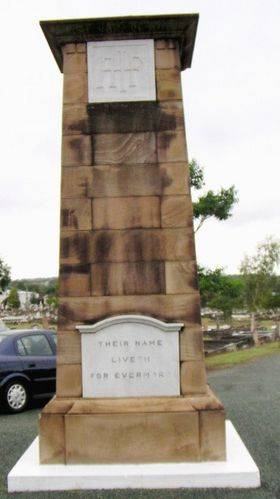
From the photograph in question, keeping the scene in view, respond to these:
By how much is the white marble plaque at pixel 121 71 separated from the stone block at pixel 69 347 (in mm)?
2449

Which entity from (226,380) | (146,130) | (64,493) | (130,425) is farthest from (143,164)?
(226,380)

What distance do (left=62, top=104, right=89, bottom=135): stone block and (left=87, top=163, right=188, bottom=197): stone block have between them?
0.45 m

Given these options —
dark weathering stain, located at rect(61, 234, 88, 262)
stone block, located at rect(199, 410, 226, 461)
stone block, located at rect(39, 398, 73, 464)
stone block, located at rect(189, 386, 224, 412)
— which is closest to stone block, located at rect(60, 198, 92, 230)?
dark weathering stain, located at rect(61, 234, 88, 262)

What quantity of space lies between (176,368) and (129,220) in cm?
155

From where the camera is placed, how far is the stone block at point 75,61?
5.93 m

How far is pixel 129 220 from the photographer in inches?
223

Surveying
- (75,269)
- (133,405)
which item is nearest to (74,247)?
(75,269)

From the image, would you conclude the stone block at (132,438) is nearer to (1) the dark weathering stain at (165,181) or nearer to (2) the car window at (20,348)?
(1) the dark weathering stain at (165,181)

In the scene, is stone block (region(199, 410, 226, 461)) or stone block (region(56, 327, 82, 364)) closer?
stone block (region(199, 410, 226, 461))

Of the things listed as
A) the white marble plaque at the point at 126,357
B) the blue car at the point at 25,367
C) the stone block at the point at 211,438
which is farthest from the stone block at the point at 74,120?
the blue car at the point at 25,367

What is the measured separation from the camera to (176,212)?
5.66m

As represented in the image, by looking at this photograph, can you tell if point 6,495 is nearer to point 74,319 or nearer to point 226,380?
point 74,319

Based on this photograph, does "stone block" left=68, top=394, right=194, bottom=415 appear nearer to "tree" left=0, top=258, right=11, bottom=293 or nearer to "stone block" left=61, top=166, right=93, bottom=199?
"stone block" left=61, top=166, right=93, bottom=199

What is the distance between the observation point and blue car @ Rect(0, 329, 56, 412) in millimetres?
9086
